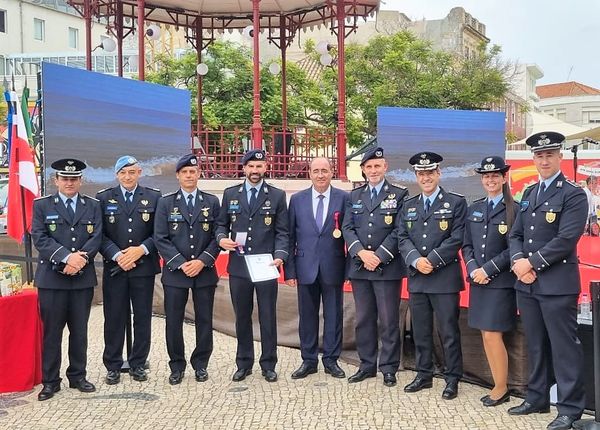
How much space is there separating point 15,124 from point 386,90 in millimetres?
17511

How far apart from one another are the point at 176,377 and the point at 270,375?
2.37 feet

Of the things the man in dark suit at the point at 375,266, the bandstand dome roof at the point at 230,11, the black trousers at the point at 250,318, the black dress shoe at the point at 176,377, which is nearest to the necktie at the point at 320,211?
the man in dark suit at the point at 375,266

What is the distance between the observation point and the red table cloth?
4945mm

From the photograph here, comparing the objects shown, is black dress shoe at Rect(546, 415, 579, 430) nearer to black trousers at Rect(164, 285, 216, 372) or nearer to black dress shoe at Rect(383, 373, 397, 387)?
black dress shoe at Rect(383, 373, 397, 387)

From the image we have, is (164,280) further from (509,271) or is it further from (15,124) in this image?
(509,271)

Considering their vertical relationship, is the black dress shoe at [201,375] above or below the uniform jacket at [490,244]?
below

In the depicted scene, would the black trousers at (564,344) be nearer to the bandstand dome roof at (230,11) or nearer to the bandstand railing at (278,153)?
the bandstand railing at (278,153)

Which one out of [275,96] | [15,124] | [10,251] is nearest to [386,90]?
[275,96]

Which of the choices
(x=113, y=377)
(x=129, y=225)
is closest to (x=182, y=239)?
(x=129, y=225)

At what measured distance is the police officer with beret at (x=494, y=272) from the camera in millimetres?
4527

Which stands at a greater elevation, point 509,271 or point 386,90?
point 386,90

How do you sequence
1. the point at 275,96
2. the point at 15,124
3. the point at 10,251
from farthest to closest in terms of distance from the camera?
the point at 275,96 < the point at 10,251 < the point at 15,124

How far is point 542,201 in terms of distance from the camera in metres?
4.25

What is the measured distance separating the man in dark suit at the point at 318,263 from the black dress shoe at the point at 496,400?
1.16 meters
